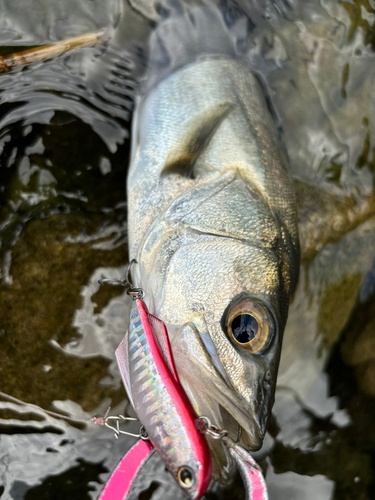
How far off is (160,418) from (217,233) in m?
0.92

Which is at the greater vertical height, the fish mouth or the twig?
the twig

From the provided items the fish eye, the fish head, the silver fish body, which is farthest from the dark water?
the fish eye

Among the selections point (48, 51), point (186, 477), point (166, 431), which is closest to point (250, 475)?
point (186, 477)

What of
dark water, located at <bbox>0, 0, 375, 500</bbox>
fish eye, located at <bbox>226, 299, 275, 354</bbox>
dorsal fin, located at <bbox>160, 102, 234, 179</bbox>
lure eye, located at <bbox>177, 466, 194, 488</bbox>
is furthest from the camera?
dark water, located at <bbox>0, 0, 375, 500</bbox>

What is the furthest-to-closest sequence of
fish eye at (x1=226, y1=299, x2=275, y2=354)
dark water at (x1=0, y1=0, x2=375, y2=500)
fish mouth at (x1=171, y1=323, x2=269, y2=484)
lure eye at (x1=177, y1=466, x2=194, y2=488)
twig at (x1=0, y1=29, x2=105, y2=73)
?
twig at (x1=0, y1=29, x2=105, y2=73)
dark water at (x1=0, y1=0, x2=375, y2=500)
fish eye at (x1=226, y1=299, x2=275, y2=354)
fish mouth at (x1=171, y1=323, x2=269, y2=484)
lure eye at (x1=177, y1=466, x2=194, y2=488)

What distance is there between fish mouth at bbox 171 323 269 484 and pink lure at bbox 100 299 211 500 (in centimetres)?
6

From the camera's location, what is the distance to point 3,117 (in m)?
2.63

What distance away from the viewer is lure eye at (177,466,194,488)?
1.58m

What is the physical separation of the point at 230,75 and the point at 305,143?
2.39 ft

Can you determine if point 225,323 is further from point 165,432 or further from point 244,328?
point 165,432

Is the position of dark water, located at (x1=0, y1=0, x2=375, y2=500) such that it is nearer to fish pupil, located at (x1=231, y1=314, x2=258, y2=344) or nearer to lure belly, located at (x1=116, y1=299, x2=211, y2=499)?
lure belly, located at (x1=116, y1=299, x2=211, y2=499)

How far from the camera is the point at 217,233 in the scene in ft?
6.99

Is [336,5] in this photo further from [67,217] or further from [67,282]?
[67,282]

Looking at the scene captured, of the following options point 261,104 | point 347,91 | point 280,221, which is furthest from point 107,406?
point 347,91
